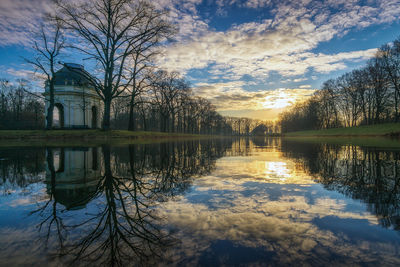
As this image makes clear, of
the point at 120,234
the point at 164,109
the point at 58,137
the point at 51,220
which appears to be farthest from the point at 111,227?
the point at 164,109

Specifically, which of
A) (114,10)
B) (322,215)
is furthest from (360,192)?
(114,10)

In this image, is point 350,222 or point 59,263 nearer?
point 59,263

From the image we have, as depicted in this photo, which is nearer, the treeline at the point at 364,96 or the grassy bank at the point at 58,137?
the grassy bank at the point at 58,137

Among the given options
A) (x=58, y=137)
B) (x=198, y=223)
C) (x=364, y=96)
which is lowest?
(x=198, y=223)

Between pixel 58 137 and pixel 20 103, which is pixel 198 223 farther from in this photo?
pixel 20 103

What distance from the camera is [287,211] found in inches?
106

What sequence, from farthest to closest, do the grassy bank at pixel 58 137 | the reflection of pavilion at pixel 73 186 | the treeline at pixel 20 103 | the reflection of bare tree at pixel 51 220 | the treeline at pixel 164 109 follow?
the treeline at pixel 20 103
the treeline at pixel 164 109
the grassy bank at pixel 58 137
the reflection of pavilion at pixel 73 186
the reflection of bare tree at pixel 51 220

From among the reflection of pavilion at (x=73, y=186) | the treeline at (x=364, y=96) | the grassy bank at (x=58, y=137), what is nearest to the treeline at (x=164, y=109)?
the grassy bank at (x=58, y=137)

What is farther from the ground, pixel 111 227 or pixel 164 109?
pixel 164 109

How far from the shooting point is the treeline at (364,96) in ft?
125

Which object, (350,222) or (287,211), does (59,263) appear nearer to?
(287,211)

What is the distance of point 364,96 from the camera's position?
49656 mm

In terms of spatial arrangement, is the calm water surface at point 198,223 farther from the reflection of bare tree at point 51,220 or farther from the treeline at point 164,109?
the treeline at point 164,109

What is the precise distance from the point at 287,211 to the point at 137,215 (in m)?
1.96
